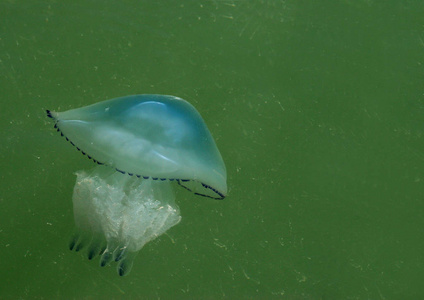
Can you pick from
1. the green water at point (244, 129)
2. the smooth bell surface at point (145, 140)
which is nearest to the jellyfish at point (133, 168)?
the smooth bell surface at point (145, 140)

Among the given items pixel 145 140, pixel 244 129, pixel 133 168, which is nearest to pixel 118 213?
pixel 133 168

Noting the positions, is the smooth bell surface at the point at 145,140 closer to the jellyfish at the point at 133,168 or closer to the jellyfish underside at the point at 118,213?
the jellyfish at the point at 133,168

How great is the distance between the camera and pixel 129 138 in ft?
8.87

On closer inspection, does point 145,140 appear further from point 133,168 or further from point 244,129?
point 244,129

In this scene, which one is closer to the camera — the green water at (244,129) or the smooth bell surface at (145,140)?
the smooth bell surface at (145,140)

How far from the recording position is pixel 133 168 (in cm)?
271

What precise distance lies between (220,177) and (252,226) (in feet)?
1.36

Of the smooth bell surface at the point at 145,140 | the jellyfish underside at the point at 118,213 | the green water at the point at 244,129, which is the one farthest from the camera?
the green water at the point at 244,129

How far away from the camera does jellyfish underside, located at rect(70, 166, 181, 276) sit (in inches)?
112

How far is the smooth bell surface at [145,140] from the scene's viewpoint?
2686 mm

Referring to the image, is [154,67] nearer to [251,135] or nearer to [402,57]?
[251,135]

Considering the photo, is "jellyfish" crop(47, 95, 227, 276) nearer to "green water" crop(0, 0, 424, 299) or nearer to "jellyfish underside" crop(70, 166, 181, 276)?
"jellyfish underside" crop(70, 166, 181, 276)

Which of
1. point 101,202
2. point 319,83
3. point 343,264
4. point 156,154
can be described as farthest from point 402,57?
point 101,202

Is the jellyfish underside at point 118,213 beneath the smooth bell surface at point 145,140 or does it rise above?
beneath
